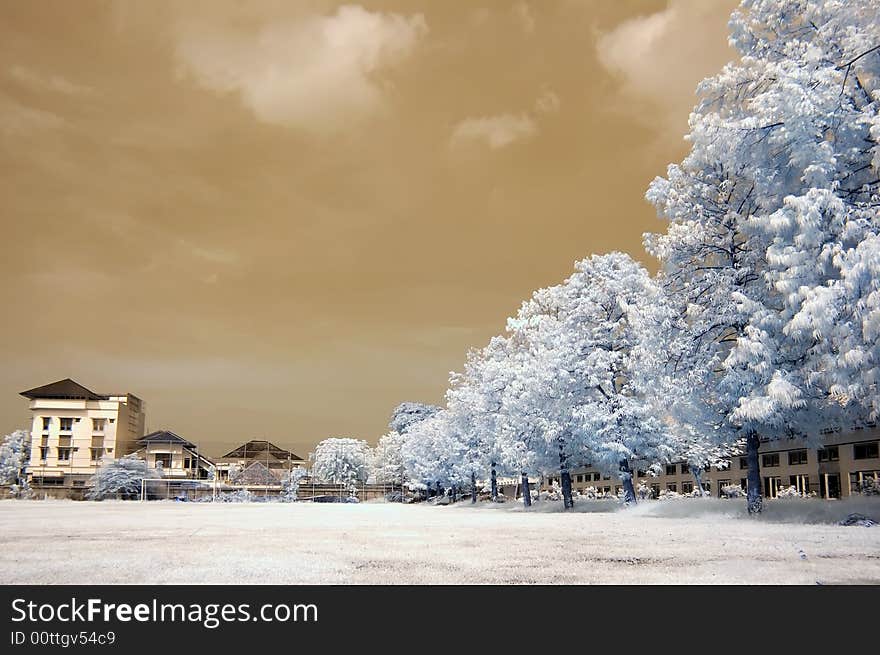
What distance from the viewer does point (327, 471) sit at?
427 feet

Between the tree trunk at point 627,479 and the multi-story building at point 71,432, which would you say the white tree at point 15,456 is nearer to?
the multi-story building at point 71,432

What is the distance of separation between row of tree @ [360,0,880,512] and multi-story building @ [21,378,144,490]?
9926cm

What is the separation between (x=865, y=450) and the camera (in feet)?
169

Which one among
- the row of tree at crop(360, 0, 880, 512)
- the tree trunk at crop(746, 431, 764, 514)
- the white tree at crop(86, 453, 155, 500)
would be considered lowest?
the white tree at crop(86, 453, 155, 500)

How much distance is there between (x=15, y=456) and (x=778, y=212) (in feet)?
445

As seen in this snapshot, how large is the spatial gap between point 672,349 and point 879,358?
31.9ft

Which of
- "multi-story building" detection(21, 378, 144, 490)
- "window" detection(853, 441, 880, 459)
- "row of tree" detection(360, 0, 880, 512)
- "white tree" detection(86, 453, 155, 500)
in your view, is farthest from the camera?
"multi-story building" detection(21, 378, 144, 490)

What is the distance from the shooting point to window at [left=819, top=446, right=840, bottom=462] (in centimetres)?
5472

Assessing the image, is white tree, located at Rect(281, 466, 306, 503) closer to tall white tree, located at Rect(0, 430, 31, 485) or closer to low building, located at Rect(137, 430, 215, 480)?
low building, located at Rect(137, 430, 215, 480)

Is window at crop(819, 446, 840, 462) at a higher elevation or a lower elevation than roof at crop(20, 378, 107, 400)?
lower

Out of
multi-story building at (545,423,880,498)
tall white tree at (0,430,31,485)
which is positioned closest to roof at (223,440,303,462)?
tall white tree at (0,430,31,485)

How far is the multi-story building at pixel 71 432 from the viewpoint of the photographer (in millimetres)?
117500

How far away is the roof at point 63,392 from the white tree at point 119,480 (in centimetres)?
3468
